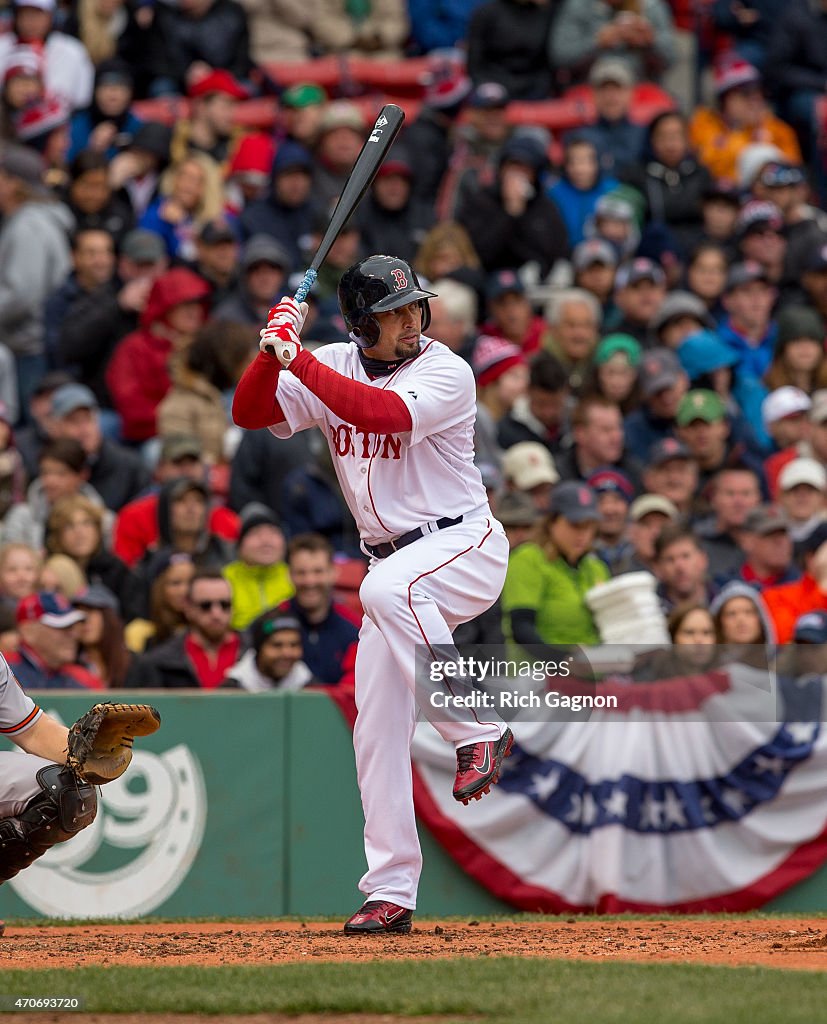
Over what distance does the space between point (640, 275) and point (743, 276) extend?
684mm

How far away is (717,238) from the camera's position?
13750mm

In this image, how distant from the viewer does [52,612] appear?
875 cm

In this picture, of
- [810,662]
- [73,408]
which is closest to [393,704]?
[810,662]

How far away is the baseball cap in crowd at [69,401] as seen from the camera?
1105 cm

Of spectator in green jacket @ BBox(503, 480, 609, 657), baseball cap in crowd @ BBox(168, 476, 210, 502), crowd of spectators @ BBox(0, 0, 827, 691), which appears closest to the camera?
spectator in green jacket @ BBox(503, 480, 609, 657)

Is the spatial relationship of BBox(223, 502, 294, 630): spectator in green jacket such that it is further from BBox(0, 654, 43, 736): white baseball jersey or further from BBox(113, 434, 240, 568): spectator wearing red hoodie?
BBox(0, 654, 43, 736): white baseball jersey

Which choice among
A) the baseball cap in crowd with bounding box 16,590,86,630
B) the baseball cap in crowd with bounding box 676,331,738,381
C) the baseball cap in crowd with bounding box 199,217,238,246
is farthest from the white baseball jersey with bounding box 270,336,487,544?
the baseball cap in crowd with bounding box 199,217,238,246

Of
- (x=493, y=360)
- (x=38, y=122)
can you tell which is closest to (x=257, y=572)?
(x=493, y=360)

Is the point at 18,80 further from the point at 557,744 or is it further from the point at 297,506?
the point at 557,744

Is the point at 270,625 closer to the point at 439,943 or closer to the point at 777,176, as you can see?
the point at 439,943

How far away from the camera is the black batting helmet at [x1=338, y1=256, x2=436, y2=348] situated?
6.53 meters

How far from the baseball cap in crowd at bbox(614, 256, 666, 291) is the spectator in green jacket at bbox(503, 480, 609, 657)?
10.5 feet

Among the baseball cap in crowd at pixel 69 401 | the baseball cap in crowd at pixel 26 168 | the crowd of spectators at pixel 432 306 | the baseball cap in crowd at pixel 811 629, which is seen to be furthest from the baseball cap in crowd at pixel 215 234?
the baseball cap in crowd at pixel 811 629

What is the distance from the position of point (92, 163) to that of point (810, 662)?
6455 mm
